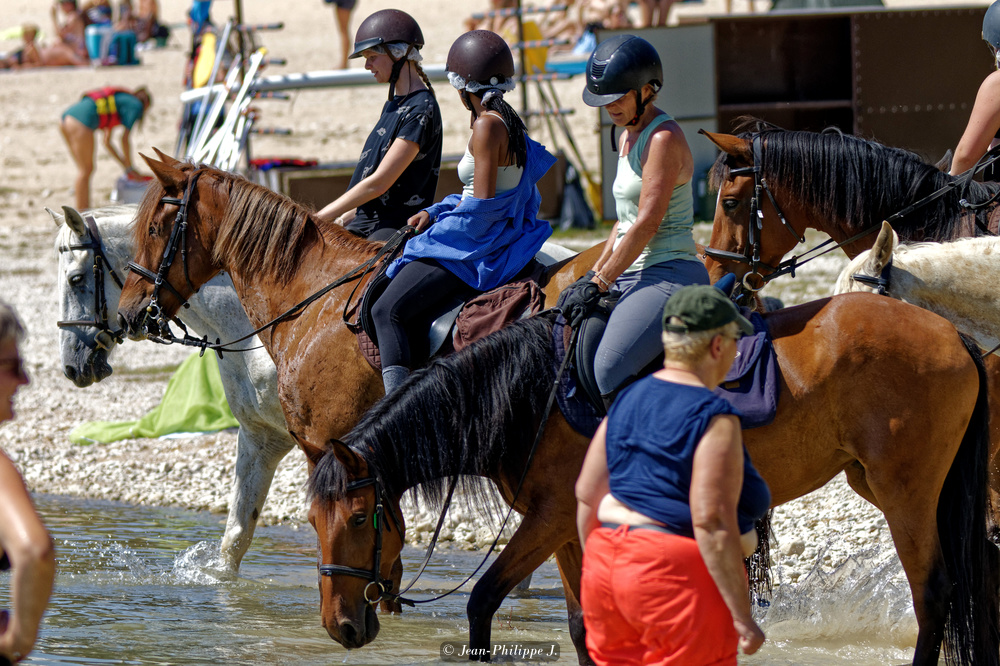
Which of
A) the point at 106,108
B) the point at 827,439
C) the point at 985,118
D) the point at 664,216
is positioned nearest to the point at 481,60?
the point at 664,216

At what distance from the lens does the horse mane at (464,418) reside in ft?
14.9

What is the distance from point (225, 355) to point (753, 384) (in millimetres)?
3288

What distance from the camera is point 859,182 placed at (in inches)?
233

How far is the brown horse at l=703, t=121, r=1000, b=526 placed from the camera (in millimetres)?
5891

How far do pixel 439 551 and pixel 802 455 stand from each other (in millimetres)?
3598

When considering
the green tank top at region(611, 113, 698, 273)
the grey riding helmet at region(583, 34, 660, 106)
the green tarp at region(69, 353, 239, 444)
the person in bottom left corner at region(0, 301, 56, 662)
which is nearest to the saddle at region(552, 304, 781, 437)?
the green tank top at region(611, 113, 698, 273)

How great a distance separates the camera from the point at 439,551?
781 centimetres

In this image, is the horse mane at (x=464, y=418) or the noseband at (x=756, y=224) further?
the noseband at (x=756, y=224)

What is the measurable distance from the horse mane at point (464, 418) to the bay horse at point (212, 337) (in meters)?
1.98

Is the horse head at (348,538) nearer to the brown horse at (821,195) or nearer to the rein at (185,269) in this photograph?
the rein at (185,269)

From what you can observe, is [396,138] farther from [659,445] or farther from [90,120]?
[90,120]

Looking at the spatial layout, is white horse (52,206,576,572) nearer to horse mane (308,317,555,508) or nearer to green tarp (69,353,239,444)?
horse mane (308,317,555,508)

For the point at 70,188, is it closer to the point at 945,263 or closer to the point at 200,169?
the point at 200,169

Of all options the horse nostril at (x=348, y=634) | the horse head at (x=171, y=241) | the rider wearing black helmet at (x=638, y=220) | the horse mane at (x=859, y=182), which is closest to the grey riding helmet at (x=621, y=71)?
the rider wearing black helmet at (x=638, y=220)
